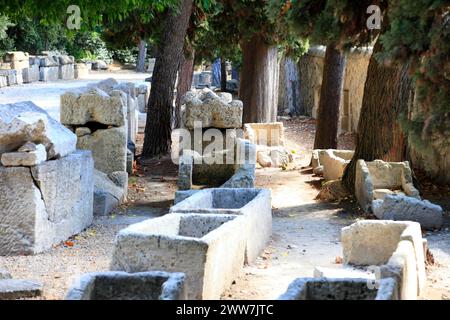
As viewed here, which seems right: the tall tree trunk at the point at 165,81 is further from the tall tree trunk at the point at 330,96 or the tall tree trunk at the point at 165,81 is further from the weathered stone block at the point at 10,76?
the weathered stone block at the point at 10,76

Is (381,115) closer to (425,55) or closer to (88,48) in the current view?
(425,55)

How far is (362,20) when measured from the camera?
29.7 feet

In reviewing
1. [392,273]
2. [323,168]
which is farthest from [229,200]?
[323,168]

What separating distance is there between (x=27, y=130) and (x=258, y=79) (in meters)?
10.4

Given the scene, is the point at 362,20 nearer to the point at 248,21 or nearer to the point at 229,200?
the point at 229,200

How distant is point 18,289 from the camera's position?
698 cm

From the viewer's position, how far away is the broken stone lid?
8594 millimetres


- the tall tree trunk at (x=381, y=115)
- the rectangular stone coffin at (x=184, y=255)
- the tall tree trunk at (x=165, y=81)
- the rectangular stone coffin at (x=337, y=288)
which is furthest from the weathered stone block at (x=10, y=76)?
the rectangular stone coffin at (x=337, y=288)

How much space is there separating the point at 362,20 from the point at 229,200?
249 cm

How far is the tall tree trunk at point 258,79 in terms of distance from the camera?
1838 cm

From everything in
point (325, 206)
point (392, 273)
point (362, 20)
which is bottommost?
point (325, 206)

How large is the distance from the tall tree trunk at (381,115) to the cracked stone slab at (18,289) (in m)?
6.69

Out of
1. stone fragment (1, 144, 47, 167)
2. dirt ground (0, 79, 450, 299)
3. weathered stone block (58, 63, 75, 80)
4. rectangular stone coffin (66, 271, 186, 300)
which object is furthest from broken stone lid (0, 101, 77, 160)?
weathered stone block (58, 63, 75, 80)

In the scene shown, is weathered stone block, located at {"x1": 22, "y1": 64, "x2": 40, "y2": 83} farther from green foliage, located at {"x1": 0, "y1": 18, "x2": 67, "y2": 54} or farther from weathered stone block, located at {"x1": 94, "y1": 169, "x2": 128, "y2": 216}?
weathered stone block, located at {"x1": 94, "y1": 169, "x2": 128, "y2": 216}
